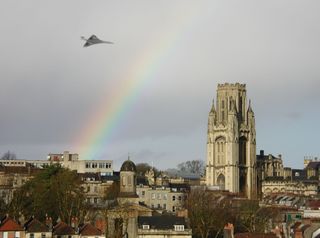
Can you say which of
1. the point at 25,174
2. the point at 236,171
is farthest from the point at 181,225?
the point at 236,171

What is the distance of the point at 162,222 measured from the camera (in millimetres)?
77625

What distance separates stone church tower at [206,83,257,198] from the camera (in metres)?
176

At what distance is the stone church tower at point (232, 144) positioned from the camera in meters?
176

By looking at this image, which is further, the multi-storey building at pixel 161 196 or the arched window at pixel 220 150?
the arched window at pixel 220 150

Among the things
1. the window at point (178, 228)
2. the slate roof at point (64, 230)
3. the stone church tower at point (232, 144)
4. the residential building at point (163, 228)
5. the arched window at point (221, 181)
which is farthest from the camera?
the stone church tower at point (232, 144)

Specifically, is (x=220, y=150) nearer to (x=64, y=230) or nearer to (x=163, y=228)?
(x=163, y=228)

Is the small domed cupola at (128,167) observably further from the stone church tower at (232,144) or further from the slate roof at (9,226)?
the stone church tower at (232,144)

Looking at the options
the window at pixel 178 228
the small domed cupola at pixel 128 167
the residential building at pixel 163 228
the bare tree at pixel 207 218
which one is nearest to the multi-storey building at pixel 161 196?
the bare tree at pixel 207 218

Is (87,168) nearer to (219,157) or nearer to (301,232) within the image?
(219,157)

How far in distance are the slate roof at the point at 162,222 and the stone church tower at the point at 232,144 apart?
308ft

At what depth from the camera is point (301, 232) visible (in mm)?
59344

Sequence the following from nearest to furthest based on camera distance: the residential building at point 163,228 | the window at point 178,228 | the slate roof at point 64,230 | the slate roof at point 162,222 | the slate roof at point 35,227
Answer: the slate roof at point 64,230 → the slate roof at point 35,227 → the residential building at point 163,228 → the window at point 178,228 → the slate roof at point 162,222

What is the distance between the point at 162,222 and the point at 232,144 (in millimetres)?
101984

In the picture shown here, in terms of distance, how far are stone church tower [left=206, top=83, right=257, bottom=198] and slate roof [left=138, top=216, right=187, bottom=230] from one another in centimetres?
9395
